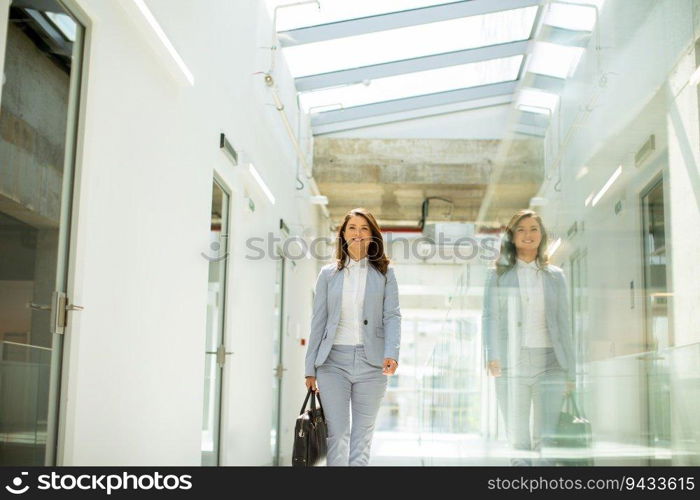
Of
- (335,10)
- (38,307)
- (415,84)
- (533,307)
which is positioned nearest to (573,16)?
(533,307)

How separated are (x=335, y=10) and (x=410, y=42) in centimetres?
121

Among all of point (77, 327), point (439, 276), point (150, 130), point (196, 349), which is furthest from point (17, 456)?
point (439, 276)

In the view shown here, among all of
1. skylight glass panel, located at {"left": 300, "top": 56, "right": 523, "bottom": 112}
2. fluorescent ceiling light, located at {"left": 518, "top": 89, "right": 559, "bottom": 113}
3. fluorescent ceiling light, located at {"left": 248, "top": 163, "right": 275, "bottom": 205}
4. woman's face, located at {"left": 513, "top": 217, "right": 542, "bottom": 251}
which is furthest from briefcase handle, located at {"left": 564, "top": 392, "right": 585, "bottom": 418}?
skylight glass panel, located at {"left": 300, "top": 56, "right": 523, "bottom": 112}

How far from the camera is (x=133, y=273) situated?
3.82 metres

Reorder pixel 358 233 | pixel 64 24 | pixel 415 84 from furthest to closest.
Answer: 1. pixel 415 84
2. pixel 358 233
3. pixel 64 24

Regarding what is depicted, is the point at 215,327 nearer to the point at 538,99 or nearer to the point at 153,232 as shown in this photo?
the point at 153,232

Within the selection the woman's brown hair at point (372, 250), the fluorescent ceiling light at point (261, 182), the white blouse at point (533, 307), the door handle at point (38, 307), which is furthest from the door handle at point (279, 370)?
the door handle at point (38, 307)

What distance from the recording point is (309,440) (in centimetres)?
352

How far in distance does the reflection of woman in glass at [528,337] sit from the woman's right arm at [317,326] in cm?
125

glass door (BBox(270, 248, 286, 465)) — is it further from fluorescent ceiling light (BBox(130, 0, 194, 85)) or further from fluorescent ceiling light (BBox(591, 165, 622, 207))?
fluorescent ceiling light (BBox(591, 165, 622, 207))

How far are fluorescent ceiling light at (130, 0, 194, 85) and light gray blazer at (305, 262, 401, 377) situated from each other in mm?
1321

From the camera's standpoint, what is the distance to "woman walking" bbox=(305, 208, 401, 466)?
366 centimetres

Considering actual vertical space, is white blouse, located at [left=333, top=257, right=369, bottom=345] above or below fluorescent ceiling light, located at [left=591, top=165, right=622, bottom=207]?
below

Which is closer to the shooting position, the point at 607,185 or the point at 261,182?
the point at 607,185
